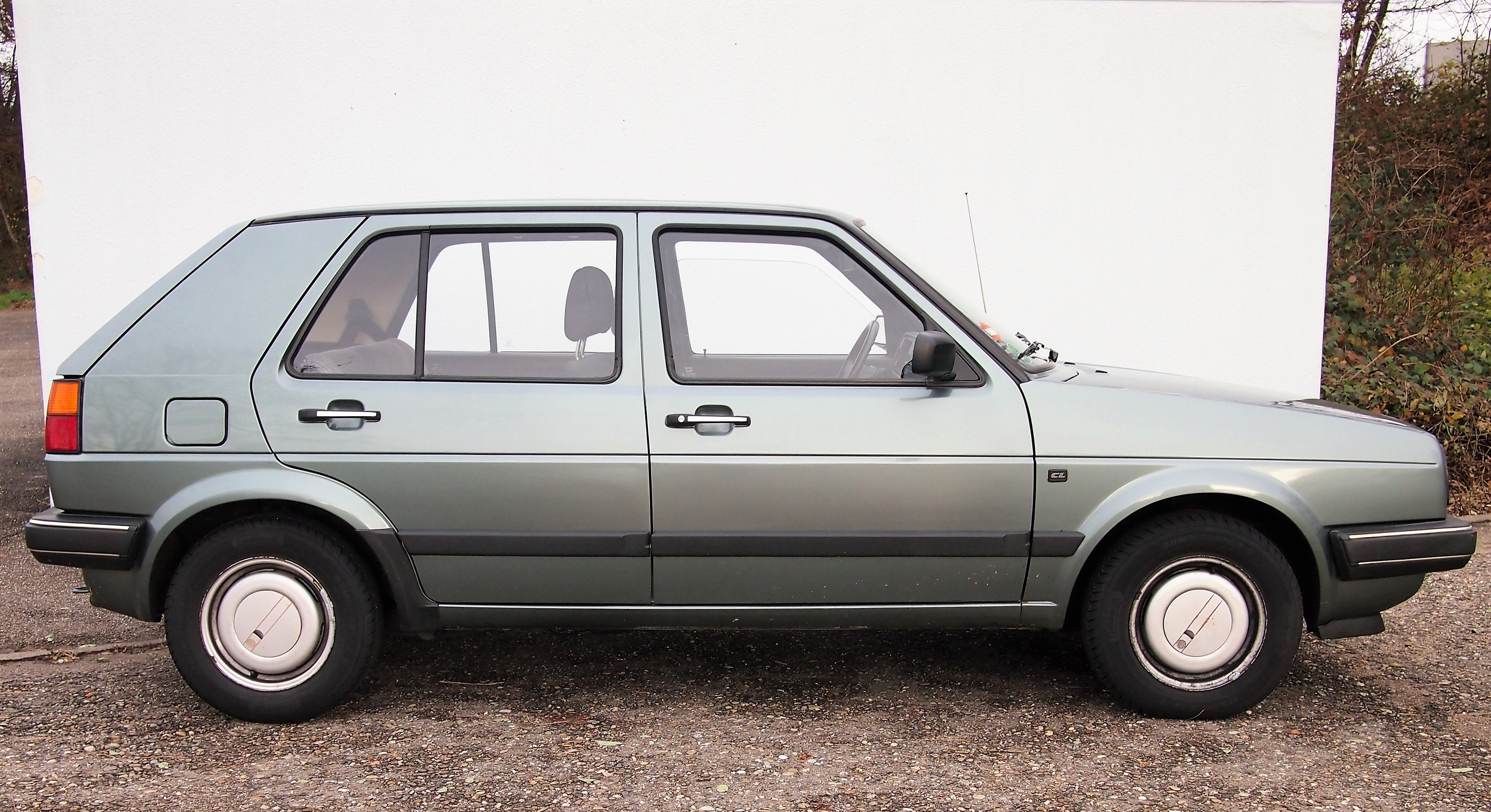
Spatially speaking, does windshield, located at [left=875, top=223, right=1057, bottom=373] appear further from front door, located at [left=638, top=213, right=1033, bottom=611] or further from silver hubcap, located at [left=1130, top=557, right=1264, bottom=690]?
silver hubcap, located at [left=1130, top=557, right=1264, bottom=690]

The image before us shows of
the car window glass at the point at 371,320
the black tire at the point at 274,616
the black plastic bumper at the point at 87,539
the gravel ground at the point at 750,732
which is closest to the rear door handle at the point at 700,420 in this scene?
the car window glass at the point at 371,320

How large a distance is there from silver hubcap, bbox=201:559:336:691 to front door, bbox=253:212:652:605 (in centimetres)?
36

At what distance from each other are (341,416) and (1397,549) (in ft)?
10.9

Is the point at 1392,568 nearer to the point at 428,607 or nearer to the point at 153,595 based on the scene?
the point at 428,607

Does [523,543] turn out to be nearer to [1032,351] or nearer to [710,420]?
[710,420]

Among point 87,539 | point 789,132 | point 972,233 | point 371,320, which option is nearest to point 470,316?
point 371,320

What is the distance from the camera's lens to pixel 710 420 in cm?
343

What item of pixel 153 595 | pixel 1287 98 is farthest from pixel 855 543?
pixel 1287 98

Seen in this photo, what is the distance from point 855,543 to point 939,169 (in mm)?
3882

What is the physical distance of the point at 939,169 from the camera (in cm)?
678

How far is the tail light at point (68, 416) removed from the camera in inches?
138

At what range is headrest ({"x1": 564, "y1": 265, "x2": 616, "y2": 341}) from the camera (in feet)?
11.8

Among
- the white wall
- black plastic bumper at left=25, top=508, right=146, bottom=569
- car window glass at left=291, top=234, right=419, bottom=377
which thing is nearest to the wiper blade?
car window glass at left=291, top=234, right=419, bottom=377

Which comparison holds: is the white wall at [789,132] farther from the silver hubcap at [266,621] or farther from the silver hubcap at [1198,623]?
the silver hubcap at [266,621]
